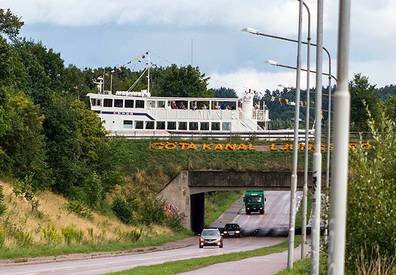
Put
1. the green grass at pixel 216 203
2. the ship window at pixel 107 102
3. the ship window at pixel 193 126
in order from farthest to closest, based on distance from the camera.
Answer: the ship window at pixel 193 126 → the ship window at pixel 107 102 → the green grass at pixel 216 203

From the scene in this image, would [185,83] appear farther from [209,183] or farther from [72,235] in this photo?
[72,235]

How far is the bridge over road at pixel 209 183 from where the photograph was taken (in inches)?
3110

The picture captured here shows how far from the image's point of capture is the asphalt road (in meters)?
38.2

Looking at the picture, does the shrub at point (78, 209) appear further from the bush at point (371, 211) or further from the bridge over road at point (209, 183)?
the bush at point (371, 211)

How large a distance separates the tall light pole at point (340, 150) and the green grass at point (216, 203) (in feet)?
294

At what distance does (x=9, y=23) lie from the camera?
84938 mm

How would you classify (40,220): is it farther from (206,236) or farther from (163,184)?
(163,184)

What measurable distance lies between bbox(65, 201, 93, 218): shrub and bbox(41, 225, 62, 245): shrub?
898cm

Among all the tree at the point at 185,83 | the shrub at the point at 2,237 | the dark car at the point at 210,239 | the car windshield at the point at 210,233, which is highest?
the tree at the point at 185,83

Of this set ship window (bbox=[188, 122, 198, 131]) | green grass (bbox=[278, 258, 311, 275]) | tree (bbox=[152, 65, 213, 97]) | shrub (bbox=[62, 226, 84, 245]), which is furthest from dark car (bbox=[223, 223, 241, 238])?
tree (bbox=[152, 65, 213, 97])

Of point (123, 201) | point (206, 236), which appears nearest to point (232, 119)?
point (123, 201)

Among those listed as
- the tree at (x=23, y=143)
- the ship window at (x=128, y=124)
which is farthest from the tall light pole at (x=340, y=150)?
the ship window at (x=128, y=124)

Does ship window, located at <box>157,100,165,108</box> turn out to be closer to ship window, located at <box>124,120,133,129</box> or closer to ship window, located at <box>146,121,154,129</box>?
ship window, located at <box>146,121,154,129</box>

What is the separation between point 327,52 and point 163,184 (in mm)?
35413
